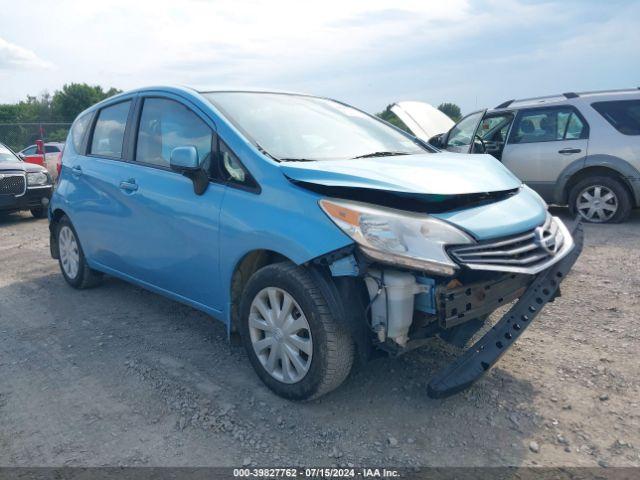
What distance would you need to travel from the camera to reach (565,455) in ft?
8.42

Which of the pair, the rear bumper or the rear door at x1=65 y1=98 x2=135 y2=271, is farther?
the rear bumper

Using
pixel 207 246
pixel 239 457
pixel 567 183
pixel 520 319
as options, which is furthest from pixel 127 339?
pixel 567 183

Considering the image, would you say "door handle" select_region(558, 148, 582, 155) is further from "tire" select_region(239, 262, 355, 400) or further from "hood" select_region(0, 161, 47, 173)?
"hood" select_region(0, 161, 47, 173)

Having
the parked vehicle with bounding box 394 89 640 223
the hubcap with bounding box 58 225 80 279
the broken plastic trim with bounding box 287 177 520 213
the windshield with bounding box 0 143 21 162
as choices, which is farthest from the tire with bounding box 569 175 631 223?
the windshield with bounding box 0 143 21 162

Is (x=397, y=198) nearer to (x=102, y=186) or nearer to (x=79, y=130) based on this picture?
(x=102, y=186)

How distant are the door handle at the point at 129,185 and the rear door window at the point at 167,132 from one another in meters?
0.18

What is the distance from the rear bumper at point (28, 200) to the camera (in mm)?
9359

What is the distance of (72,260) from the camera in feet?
17.4

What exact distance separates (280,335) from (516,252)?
133cm

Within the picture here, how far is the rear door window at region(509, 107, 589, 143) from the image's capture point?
754 centimetres

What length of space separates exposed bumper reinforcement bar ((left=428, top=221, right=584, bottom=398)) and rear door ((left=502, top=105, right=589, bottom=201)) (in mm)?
4873

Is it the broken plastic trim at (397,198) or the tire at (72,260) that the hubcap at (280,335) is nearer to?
the broken plastic trim at (397,198)

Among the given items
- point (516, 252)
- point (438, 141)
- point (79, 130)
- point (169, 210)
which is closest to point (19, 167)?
point (79, 130)

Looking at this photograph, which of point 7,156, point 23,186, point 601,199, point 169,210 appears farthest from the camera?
point 7,156
